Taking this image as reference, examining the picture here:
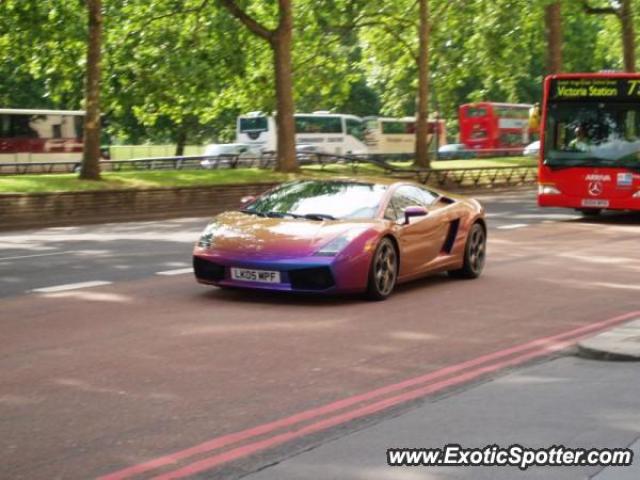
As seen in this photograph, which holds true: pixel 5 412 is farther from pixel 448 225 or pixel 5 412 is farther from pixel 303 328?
pixel 448 225

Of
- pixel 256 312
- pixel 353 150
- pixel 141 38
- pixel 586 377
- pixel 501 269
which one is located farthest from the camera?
pixel 353 150

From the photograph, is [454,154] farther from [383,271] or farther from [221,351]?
[221,351]

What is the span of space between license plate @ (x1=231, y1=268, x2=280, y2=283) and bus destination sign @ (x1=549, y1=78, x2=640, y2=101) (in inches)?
561

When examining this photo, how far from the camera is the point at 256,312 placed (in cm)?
1036

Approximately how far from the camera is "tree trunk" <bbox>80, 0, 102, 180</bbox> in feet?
91.7

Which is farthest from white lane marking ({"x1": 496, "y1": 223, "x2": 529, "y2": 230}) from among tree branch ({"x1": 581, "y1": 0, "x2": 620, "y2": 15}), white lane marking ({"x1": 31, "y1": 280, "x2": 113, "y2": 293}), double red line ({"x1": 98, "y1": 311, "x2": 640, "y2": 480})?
tree branch ({"x1": 581, "y1": 0, "x2": 620, "y2": 15})

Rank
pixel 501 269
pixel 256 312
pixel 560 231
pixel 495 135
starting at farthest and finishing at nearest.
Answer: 1. pixel 495 135
2. pixel 560 231
3. pixel 501 269
4. pixel 256 312

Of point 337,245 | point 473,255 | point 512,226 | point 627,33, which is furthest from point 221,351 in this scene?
point 627,33

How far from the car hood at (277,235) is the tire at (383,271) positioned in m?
0.27

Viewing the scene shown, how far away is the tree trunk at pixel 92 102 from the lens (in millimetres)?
27953

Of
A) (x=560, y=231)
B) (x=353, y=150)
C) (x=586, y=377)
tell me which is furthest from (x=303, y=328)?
(x=353, y=150)

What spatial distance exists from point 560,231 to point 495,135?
53608mm

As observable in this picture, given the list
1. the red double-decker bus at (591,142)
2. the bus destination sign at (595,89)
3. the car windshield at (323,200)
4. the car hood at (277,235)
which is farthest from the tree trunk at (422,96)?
the car hood at (277,235)

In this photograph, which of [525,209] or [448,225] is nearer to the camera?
[448,225]
